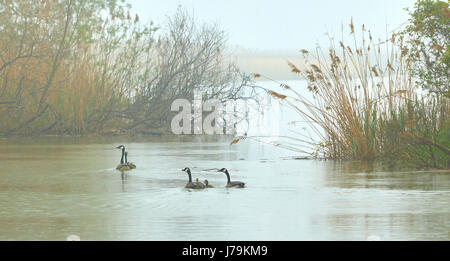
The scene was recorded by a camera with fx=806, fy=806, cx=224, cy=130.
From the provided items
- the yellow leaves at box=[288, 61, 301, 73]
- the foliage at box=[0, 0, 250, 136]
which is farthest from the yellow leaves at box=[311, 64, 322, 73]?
the foliage at box=[0, 0, 250, 136]

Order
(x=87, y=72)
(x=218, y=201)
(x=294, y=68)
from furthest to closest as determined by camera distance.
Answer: (x=87, y=72) < (x=294, y=68) < (x=218, y=201)

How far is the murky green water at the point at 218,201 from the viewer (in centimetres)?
630

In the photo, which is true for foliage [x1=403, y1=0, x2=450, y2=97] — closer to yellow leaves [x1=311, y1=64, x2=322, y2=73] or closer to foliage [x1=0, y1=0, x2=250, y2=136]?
yellow leaves [x1=311, y1=64, x2=322, y2=73]

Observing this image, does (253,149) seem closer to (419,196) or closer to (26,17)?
(26,17)

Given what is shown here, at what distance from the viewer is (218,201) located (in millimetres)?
8258

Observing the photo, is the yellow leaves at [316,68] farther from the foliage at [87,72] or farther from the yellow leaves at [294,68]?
the foliage at [87,72]

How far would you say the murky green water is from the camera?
6301 mm

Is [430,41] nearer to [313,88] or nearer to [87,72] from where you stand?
[313,88]

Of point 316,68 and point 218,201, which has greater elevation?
point 316,68

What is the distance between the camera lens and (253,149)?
1709 cm

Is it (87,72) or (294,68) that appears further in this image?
(87,72)

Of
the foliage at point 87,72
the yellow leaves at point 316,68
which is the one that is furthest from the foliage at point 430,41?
the foliage at point 87,72

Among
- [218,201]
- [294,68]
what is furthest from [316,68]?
[218,201]

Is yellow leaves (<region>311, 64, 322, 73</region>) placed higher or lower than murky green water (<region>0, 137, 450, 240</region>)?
higher
